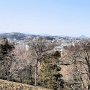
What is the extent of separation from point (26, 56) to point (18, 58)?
175 centimetres

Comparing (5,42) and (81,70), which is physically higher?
(5,42)

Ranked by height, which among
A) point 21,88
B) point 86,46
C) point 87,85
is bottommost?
point 87,85

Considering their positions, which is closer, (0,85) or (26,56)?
(0,85)

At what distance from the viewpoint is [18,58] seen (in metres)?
37.5

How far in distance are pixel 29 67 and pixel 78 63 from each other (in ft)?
30.9

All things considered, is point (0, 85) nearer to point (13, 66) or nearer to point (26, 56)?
point (13, 66)

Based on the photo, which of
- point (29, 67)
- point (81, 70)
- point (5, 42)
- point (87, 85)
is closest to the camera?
point (87, 85)

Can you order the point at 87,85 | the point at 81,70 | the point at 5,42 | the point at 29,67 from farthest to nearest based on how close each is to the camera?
the point at 5,42 → the point at 29,67 → the point at 81,70 → the point at 87,85

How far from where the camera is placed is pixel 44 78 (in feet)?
91.7

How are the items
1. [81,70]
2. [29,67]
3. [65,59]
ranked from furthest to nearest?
[29,67] → [65,59] → [81,70]

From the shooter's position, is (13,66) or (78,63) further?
(13,66)

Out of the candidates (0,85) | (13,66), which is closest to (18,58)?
(13,66)

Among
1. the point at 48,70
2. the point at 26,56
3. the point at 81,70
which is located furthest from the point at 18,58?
the point at 81,70

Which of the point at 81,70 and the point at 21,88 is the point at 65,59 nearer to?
the point at 81,70
